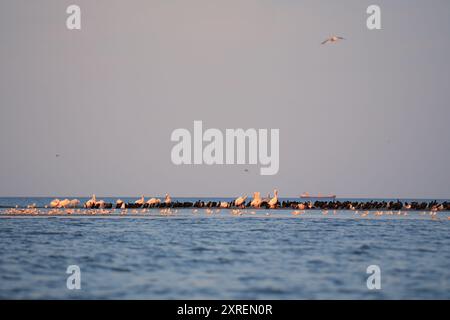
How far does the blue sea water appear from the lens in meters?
26.2

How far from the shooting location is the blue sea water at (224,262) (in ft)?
85.9

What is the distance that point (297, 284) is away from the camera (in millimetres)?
27750

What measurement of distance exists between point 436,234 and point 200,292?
29703 mm

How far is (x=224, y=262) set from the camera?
112ft
